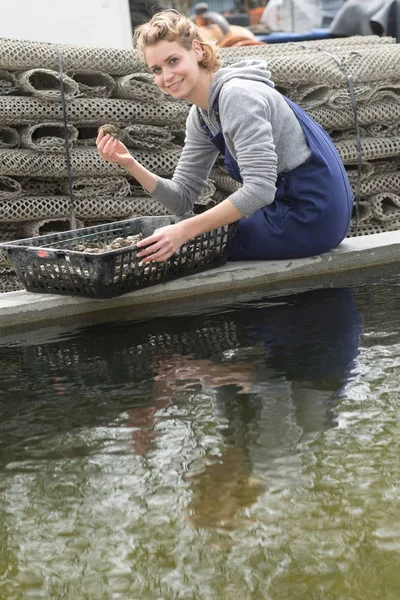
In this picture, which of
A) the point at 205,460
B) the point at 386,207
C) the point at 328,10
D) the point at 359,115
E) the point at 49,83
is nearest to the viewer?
the point at 205,460

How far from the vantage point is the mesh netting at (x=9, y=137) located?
4.40 meters

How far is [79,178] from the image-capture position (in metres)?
4.52

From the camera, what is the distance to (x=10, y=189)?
4.46 m

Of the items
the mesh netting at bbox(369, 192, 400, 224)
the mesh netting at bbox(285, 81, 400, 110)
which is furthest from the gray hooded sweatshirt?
the mesh netting at bbox(369, 192, 400, 224)

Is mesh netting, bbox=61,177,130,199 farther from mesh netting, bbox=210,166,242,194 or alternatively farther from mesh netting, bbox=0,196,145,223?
mesh netting, bbox=210,166,242,194

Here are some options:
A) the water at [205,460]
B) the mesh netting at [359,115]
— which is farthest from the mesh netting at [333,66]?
the water at [205,460]

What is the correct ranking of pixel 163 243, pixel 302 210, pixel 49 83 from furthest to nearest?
pixel 49 83 → pixel 302 210 → pixel 163 243

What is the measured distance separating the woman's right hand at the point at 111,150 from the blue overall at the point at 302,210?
14.4 inches

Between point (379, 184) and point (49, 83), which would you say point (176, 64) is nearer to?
point (49, 83)

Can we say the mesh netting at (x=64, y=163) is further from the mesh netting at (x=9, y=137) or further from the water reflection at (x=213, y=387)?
the water reflection at (x=213, y=387)

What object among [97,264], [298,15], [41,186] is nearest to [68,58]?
[41,186]

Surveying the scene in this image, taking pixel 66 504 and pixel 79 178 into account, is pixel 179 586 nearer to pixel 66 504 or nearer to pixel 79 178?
pixel 66 504

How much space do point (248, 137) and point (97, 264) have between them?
71 centimetres

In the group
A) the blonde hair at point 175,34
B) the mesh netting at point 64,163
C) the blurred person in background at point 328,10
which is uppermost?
the blonde hair at point 175,34
